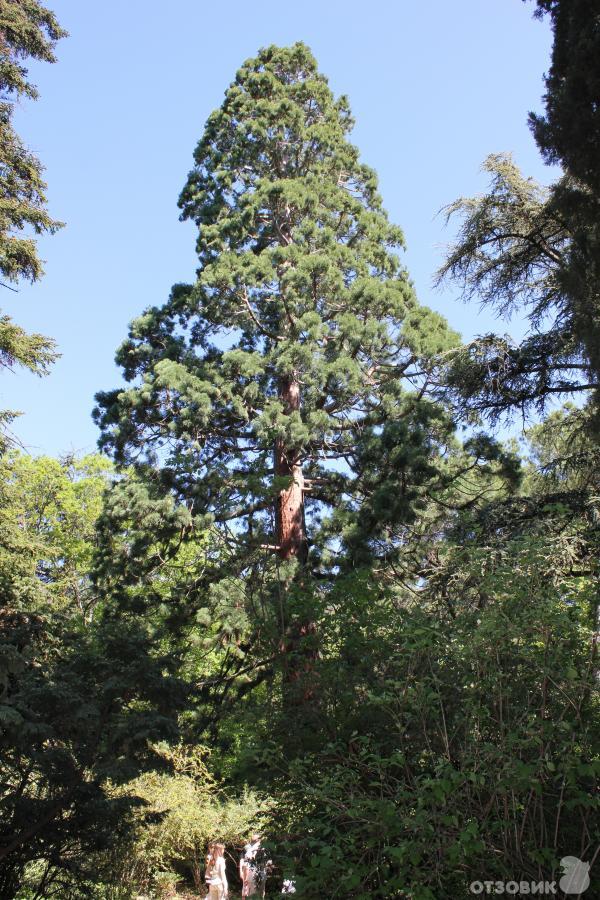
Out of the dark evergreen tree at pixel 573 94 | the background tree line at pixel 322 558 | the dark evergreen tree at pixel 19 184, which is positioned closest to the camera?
the background tree line at pixel 322 558

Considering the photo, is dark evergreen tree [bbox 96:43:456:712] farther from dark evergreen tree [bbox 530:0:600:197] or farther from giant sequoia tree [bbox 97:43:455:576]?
dark evergreen tree [bbox 530:0:600:197]

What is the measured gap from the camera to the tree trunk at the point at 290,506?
36.0 ft

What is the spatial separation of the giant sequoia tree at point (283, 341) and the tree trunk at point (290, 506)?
2 cm

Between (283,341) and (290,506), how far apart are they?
2.55m

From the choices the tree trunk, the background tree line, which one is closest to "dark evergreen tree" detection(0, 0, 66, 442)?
the background tree line

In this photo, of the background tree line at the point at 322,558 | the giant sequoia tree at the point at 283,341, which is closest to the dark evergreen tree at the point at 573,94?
the background tree line at the point at 322,558

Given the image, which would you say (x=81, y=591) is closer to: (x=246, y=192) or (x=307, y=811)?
(x=246, y=192)

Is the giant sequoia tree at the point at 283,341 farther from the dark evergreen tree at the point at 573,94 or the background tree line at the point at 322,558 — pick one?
the dark evergreen tree at the point at 573,94

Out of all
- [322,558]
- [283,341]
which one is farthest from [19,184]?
[322,558]

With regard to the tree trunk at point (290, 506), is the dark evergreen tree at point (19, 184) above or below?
above

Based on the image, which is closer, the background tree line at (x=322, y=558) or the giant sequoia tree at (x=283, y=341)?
the background tree line at (x=322, y=558)

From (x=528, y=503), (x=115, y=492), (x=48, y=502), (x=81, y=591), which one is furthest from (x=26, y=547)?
(x=48, y=502)

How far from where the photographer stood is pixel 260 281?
11.6m

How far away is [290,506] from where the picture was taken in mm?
11266
